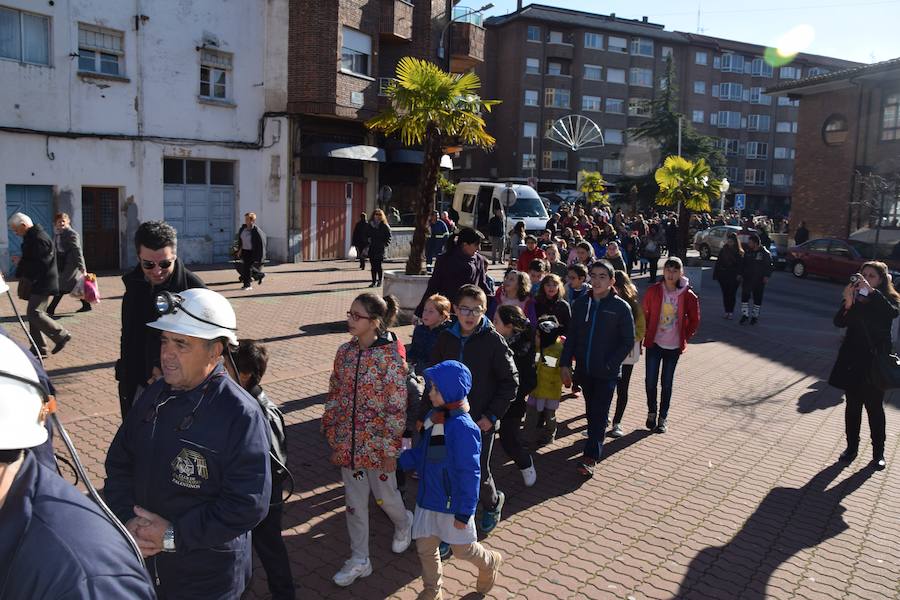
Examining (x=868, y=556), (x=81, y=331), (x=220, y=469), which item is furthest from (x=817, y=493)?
(x=81, y=331)

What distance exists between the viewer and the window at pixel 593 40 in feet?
201

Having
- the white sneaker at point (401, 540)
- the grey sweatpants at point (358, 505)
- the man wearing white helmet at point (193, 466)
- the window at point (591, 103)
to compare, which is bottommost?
the white sneaker at point (401, 540)

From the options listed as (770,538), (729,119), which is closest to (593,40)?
(729,119)

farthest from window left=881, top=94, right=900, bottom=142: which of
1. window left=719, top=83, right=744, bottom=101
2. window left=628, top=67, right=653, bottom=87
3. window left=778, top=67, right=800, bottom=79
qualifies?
window left=778, top=67, right=800, bottom=79

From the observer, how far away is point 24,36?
57.0 ft

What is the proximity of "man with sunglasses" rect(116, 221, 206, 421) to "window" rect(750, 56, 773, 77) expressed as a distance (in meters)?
77.3

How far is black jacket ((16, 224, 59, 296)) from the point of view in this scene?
31.5 feet

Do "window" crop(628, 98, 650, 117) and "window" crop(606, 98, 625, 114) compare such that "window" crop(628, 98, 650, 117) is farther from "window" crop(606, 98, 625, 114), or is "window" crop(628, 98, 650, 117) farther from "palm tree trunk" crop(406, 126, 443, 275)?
"palm tree trunk" crop(406, 126, 443, 275)

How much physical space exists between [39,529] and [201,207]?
21.5 meters

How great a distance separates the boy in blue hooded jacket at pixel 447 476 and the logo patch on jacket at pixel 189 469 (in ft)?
5.47

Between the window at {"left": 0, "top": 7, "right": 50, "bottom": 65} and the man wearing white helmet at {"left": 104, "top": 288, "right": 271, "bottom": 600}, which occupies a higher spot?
the window at {"left": 0, "top": 7, "right": 50, "bottom": 65}

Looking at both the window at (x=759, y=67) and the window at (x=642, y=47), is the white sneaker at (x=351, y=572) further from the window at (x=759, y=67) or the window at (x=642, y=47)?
the window at (x=759, y=67)

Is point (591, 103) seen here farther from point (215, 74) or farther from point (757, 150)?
point (215, 74)

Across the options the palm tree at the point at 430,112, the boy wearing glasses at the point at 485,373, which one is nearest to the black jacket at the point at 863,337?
the boy wearing glasses at the point at 485,373
